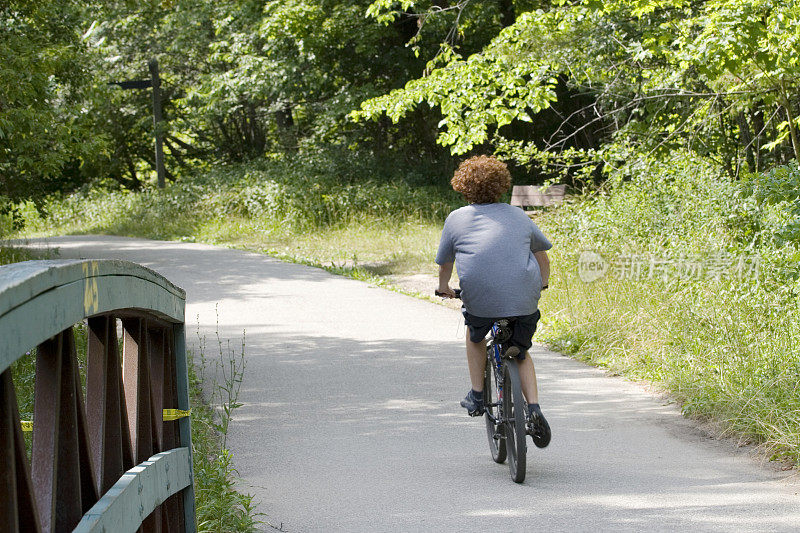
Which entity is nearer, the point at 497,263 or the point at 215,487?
the point at 215,487

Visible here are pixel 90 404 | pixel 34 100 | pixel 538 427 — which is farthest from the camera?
pixel 34 100

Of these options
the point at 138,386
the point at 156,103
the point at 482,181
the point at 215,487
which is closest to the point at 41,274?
the point at 138,386

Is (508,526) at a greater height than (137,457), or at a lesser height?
lesser

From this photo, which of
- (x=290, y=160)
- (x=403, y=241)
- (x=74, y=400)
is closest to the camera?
(x=74, y=400)

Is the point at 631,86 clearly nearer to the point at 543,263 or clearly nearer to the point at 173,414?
the point at 543,263

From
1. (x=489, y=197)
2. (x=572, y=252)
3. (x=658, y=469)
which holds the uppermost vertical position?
(x=489, y=197)

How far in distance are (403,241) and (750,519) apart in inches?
533

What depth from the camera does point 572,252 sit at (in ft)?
37.9

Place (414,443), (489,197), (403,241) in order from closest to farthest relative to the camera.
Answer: (489,197), (414,443), (403,241)

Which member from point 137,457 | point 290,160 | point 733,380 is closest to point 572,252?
point 733,380

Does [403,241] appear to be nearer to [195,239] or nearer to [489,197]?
[195,239]

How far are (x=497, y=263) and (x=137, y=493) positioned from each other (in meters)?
3.30

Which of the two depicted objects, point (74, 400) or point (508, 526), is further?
point (508, 526)

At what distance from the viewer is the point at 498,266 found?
17.8 feet
